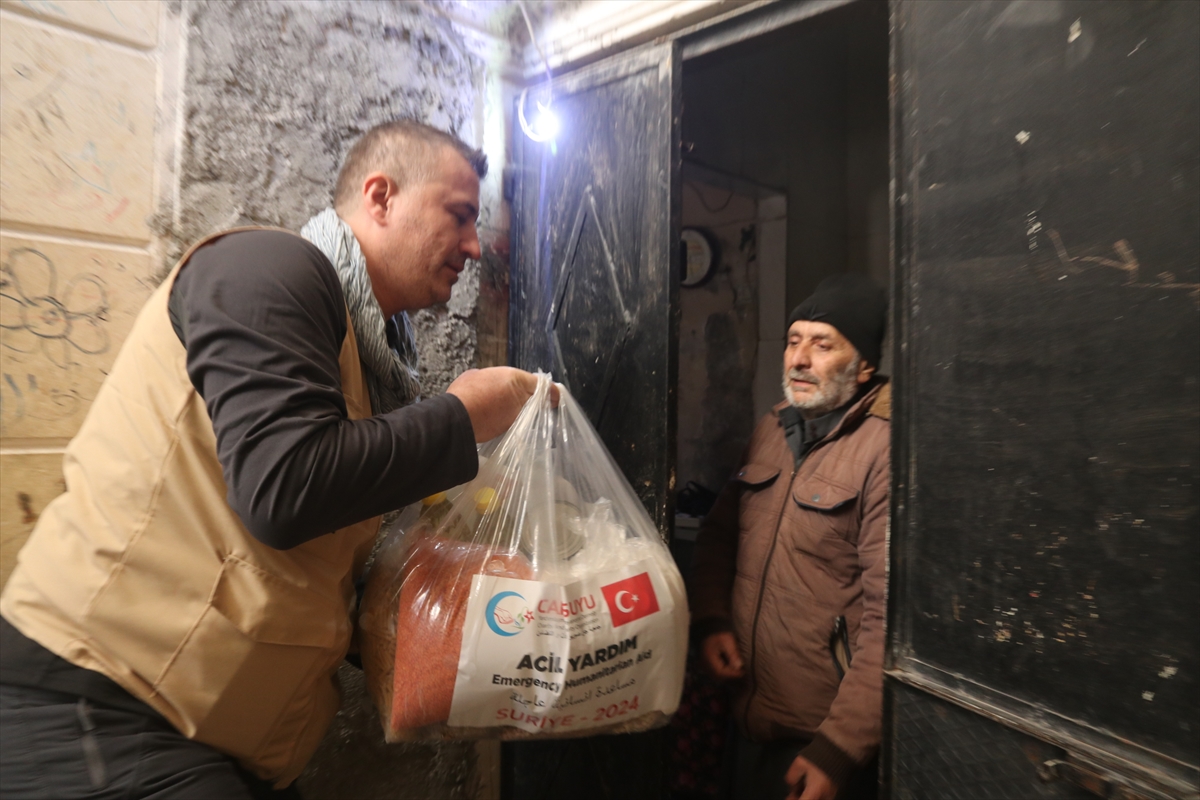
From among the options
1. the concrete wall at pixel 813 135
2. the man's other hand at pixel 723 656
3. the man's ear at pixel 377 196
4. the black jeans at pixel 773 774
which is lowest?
the black jeans at pixel 773 774

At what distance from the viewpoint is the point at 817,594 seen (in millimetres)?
1603

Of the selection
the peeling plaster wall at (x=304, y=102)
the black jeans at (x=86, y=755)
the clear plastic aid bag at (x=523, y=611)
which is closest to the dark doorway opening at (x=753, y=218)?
the peeling plaster wall at (x=304, y=102)

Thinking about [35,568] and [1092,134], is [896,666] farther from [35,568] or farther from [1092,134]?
[35,568]

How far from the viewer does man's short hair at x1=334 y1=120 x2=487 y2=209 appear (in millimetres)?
1249

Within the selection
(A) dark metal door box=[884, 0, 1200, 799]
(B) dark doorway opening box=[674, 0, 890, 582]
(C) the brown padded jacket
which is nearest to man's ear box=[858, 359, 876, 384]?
(C) the brown padded jacket

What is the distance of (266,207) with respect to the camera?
1559 millimetres

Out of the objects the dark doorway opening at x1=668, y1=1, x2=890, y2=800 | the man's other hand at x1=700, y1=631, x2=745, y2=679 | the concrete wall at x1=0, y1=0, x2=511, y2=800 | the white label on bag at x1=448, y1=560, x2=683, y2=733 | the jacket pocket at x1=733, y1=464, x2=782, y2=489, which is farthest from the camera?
the dark doorway opening at x1=668, y1=1, x2=890, y2=800

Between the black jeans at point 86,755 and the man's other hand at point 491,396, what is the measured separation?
609 millimetres

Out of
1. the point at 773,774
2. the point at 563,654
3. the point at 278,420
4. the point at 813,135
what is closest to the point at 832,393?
the point at 773,774

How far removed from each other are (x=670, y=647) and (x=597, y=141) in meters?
1.28

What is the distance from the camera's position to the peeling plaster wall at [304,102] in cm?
146

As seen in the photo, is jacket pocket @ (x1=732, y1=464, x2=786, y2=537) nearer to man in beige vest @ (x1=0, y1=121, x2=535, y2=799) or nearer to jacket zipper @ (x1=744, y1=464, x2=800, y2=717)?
jacket zipper @ (x1=744, y1=464, x2=800, y2=717)

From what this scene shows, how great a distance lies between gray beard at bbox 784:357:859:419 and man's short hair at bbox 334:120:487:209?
43.6 inches

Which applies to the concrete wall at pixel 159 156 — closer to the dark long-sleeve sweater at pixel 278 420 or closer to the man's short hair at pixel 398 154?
the man's short hair at pixel 398 154
